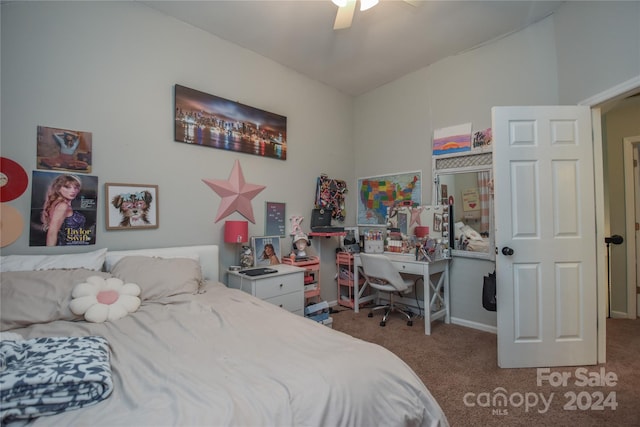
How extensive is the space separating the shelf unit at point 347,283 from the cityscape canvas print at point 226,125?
1.48 meters

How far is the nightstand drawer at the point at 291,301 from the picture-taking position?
2.58m

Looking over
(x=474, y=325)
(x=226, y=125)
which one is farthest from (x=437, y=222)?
(x=226, y=125)

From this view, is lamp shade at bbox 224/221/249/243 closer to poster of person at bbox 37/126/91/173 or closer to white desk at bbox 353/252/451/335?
poster of person at bbox 37/126/91/173

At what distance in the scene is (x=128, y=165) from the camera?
89.0 inches

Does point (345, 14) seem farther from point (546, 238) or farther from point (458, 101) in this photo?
point (546, 238)

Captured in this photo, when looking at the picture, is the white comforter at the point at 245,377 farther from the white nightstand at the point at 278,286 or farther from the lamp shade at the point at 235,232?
the lamp shade at the point at 235,232

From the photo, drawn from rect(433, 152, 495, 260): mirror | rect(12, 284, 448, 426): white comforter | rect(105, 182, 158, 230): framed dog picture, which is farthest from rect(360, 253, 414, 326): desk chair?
rect(105, 182, 158, 230): framed dog picture

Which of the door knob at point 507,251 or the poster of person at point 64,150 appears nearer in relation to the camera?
the poster of person at point 64,150

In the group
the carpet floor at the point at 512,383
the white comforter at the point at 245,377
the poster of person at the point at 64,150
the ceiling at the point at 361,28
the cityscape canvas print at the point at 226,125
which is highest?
the ceiling at the point at 361,28

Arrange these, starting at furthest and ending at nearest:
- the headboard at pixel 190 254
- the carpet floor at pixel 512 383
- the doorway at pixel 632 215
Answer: the doorway at pixel 632 215
the headboard at pixel 190 254
the carpet floor at pixel 512 383

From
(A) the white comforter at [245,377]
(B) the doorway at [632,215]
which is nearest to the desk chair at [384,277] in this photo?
(A) the white comforter at [245,377]

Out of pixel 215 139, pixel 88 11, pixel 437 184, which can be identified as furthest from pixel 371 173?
pixel 88 11

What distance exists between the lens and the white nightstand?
2469 mm

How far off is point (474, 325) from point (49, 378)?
327 cm
